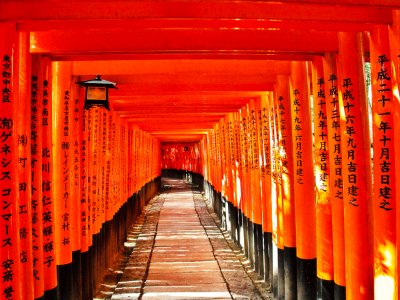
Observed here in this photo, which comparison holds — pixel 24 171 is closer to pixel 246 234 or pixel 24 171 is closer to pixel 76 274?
pixel 76 274

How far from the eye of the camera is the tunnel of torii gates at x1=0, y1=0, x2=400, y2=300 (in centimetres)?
354

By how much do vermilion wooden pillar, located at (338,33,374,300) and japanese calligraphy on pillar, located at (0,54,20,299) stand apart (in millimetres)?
3305

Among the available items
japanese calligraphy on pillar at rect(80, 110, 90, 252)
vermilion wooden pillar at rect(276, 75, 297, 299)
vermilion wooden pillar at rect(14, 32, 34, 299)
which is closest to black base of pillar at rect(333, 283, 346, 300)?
vermilion wooden pillar at rect(276, 75, 297, 299)

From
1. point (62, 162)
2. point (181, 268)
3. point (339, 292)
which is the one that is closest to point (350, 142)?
point (339, 292)

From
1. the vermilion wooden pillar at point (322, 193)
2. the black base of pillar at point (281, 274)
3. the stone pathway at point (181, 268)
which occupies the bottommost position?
the stone pathway at point (181, 268)

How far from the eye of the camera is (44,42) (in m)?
4.50

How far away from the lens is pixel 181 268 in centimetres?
927

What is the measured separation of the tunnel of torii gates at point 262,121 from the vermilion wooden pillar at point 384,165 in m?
0.01

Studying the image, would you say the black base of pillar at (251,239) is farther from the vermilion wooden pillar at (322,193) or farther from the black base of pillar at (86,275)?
the vermilion wooden pillar at (322,193)

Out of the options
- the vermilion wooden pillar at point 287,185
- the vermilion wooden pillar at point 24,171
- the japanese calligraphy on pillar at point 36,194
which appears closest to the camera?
the vermilion wooden pillar at point 24,171

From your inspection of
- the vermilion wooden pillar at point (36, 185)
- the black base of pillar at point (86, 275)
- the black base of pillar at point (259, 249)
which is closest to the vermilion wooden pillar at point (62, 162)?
the vermilion wooden pillar at point (36, 185)

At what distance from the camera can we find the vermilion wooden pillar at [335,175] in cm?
446

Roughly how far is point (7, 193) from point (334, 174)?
3.41m

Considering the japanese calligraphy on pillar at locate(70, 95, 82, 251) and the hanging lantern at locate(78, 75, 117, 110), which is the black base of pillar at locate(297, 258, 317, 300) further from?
the hanging lantern at locate(78, 75, 117, 110)
